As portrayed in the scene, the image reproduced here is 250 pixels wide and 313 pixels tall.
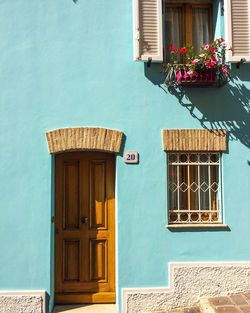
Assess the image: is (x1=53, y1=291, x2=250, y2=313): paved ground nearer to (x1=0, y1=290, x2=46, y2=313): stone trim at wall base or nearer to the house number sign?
(x1=0, y1=290, x2=46, y2=313): stone trim at wall base

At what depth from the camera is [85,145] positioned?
5895 mm

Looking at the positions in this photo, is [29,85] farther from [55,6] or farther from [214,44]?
[214,44]

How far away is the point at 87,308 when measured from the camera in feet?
19.3

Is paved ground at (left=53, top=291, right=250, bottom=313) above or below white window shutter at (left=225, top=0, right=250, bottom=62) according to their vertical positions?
below

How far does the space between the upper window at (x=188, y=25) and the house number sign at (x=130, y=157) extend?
1.75 meters

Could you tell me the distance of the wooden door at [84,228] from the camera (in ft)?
19.9

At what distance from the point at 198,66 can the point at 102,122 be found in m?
1.65

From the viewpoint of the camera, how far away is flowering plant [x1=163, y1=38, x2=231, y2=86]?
229 inches

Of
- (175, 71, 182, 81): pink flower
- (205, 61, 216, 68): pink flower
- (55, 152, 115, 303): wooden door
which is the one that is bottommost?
(55, 152, 115, 303): wooden door

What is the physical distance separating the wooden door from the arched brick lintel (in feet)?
1.13

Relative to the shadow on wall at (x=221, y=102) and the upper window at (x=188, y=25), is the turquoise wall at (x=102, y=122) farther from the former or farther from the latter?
the upper window at (x=188, y=25)

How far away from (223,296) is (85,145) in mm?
3022

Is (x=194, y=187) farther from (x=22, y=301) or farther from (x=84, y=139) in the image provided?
(x=22, y=301)

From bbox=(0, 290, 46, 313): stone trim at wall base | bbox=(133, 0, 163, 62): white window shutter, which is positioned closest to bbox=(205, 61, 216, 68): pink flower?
bbox=(133, 0, 163, 62): white window shutter
